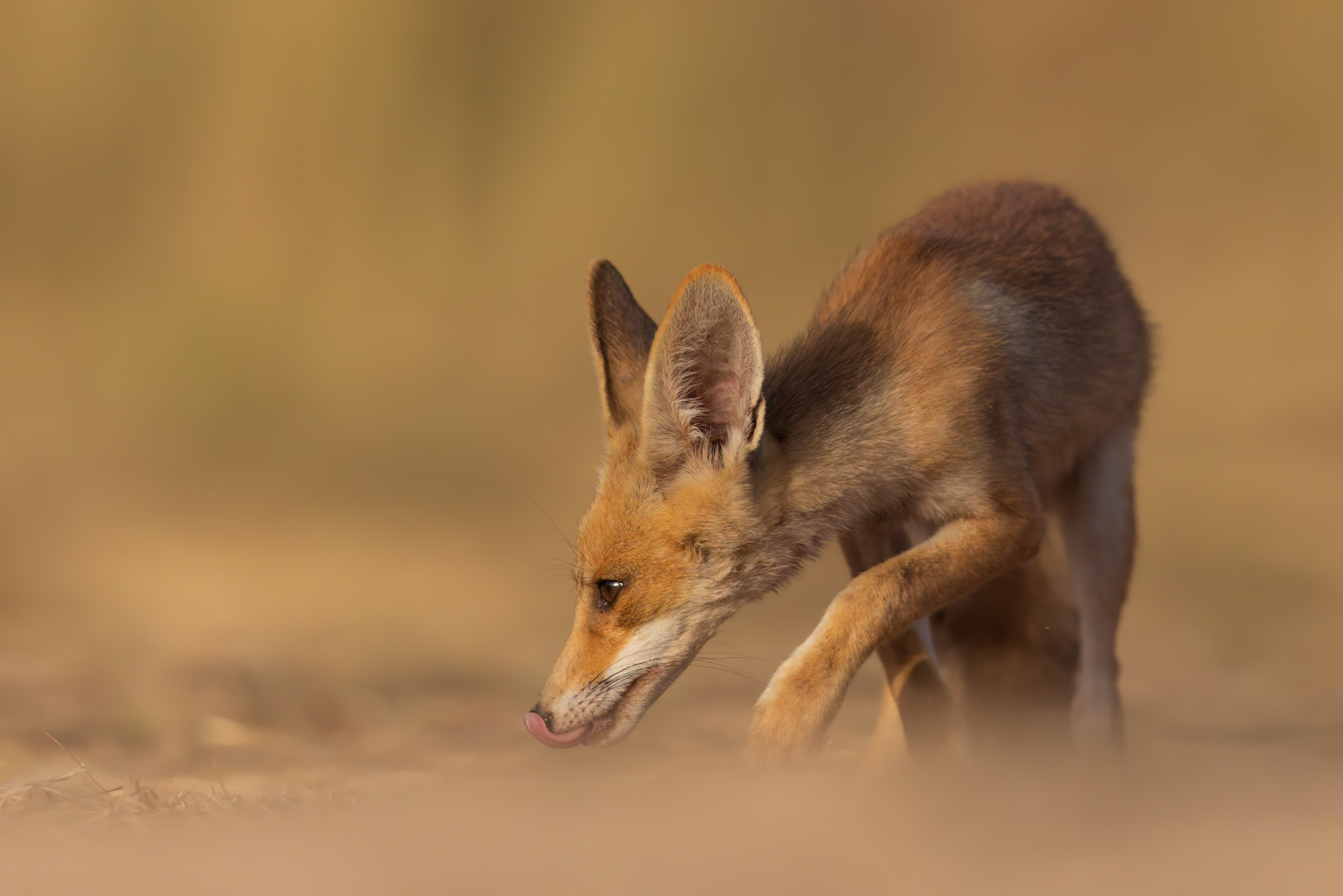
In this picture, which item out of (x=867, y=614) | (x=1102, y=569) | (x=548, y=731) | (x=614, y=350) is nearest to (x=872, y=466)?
(x=867, y=614)

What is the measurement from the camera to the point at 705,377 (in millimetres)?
3963

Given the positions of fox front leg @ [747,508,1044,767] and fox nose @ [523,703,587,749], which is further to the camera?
fox nose @ [523,703,587,749]

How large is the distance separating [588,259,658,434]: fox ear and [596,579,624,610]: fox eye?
0.55 meters

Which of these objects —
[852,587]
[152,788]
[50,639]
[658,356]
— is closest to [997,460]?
[852,587]

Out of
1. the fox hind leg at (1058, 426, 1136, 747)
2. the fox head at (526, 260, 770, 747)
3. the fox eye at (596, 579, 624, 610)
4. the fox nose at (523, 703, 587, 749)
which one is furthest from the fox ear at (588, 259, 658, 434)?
the fox hind leg at (1058, 426, 1136, 747)

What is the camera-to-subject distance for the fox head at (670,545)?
3.91m

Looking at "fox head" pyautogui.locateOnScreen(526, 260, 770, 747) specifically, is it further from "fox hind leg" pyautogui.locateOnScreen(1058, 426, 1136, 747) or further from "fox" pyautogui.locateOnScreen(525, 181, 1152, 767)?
"fox hind leg" pyautogui.locateOnScreen(1058, 426, 1136, 747)

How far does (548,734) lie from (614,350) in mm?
1241

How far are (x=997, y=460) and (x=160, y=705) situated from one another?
4286 mm

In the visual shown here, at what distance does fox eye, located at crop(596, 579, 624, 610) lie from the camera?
3984mm

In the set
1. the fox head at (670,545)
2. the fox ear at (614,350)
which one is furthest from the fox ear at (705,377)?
the fox ear at (614,350)

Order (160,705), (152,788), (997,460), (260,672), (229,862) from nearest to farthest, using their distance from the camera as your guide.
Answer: (229,862) → (997,460) → (152,788) → (160,705) → (260,672)

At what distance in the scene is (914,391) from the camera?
431cm

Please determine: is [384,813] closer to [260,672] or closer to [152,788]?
[152,788]
